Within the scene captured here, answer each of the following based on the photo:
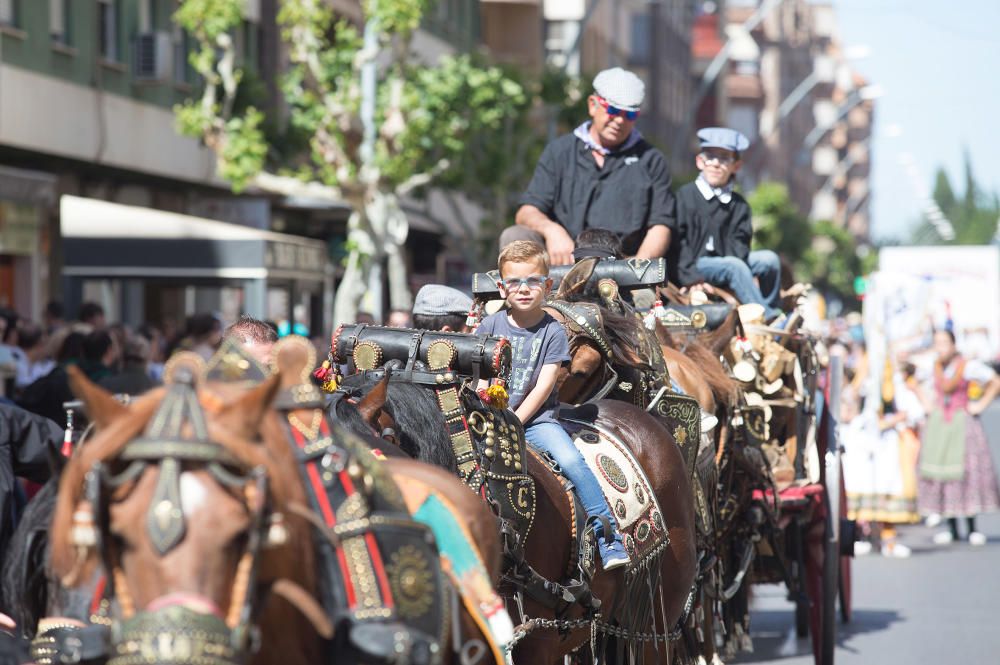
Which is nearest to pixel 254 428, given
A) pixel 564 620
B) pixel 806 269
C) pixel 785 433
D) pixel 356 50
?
pixel 564 620

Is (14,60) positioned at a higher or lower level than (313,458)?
higher

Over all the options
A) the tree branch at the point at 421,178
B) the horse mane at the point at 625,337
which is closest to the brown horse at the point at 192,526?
the horse mane at the point at 625,337

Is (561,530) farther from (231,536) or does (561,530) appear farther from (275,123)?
(275,123)

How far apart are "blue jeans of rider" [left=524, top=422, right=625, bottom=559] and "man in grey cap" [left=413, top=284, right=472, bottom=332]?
2.93ft

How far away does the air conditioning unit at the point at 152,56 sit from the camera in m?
25.3

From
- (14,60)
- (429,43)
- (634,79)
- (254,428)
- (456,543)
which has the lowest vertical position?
(456,543)

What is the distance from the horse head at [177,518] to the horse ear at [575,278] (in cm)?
441

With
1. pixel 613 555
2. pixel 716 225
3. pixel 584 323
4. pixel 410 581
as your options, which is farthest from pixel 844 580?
pixel 410 581

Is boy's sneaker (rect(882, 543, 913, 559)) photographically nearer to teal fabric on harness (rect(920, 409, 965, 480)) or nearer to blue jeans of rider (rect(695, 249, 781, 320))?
teal fabric on harness (rect(920, 409, 965, 480))

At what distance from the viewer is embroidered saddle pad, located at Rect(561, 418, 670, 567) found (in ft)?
21.8

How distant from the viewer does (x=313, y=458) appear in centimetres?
370

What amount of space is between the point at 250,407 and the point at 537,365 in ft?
10.7

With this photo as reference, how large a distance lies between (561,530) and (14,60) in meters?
17.2

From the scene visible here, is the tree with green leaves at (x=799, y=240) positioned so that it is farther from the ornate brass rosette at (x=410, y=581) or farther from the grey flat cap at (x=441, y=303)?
the ornate brass rosette at (x=410, y=581)
